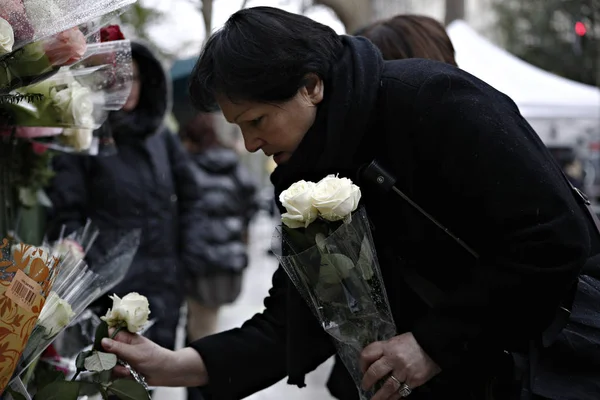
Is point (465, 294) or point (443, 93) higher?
point (443, 93)

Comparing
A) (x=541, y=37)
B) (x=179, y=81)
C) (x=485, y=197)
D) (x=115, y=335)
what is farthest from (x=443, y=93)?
(x=541, y=37)

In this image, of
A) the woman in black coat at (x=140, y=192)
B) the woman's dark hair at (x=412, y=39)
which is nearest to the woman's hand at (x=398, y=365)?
the woman's dark hair at (x=412, y=39)

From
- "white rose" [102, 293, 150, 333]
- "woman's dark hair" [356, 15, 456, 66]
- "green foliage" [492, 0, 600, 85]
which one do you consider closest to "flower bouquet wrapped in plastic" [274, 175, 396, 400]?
"white rose" [102, 293, 150, 333]

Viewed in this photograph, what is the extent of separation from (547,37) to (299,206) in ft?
53.8

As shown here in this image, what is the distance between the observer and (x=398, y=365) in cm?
188

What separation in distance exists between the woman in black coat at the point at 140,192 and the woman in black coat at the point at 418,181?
5.72 ft

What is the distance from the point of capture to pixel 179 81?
718cm

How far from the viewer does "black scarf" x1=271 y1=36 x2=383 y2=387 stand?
6.42 feet

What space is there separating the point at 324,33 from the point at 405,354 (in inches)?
30.3

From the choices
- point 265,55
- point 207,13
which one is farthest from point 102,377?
point 207,13

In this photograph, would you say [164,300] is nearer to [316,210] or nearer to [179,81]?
[316,210]

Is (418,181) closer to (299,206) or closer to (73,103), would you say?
(299,206)

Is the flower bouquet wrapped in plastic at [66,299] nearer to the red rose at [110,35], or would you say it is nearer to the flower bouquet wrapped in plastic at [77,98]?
the flower bouquet wrapped in plastic at [77,98]

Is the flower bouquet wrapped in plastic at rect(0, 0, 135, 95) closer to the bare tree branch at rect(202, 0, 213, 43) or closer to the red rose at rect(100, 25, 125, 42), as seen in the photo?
the red rose at rect(100, 25, 125, 42)
